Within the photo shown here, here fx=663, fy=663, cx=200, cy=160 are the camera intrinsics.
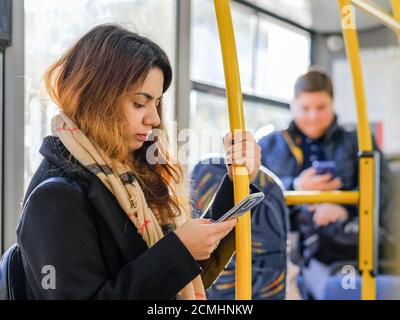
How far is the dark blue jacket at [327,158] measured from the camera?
7.57ft

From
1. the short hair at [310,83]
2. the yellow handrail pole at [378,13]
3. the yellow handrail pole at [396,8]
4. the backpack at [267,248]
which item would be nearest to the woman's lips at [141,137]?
the backpack at [267,248]

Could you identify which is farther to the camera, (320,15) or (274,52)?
(320,15)

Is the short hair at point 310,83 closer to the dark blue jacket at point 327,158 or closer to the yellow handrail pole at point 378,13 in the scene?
the dark blue jacket at point 327,158

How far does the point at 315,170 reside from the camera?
2711mm

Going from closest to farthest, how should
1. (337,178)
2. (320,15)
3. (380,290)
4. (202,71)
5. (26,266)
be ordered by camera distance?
(26,266)
(202,71)
(380,290)
(337,178)
(320,15)

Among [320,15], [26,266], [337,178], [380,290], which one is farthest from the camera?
[320,15]

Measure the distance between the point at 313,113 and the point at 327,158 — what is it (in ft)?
0.99

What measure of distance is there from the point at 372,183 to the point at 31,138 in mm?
1185

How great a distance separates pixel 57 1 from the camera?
3.72ft

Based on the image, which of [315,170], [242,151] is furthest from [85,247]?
[315,170]

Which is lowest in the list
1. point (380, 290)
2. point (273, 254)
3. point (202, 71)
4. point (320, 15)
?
point (380, 290)

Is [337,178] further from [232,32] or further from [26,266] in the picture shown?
[26,266]

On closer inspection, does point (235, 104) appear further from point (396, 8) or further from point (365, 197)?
point (365, 197)

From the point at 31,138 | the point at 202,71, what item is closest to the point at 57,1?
the point at 31,138
